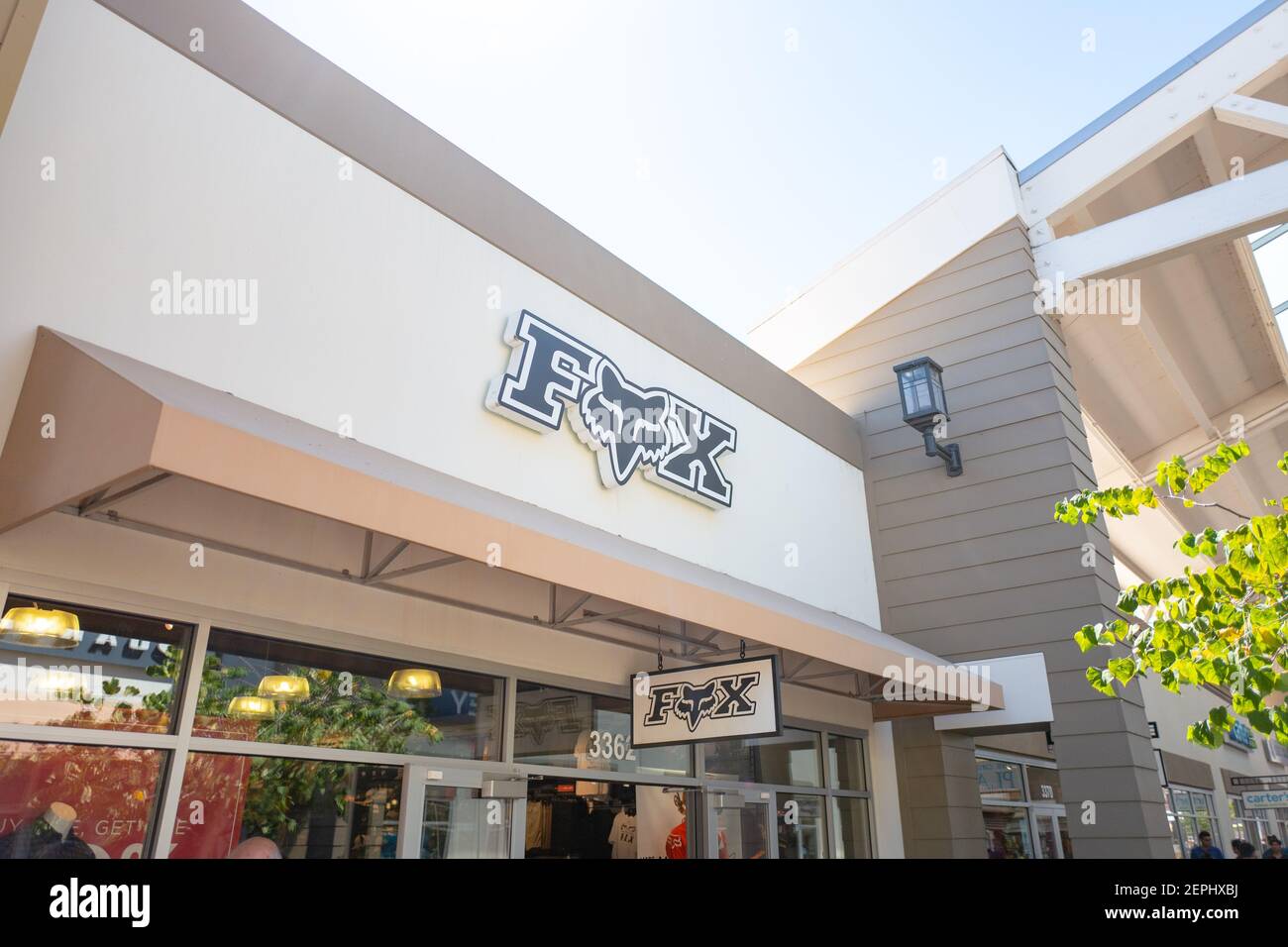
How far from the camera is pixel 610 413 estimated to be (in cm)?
630

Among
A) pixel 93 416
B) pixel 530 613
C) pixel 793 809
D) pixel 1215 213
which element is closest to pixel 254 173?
pixel 93 416

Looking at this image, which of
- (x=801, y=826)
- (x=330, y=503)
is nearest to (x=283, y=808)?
(x=330, y=503)

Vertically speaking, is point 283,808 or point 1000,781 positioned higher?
point 1000,781

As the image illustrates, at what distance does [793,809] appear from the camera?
7328 millimetres

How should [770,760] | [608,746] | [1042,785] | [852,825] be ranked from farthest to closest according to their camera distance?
[1042,785] → [852,825] → [770,760] → [608,746]

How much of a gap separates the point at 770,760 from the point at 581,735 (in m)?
2.17

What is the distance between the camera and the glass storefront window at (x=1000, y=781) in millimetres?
8531

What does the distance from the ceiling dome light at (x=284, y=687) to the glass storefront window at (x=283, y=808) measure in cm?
28

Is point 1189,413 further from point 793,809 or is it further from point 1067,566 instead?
point 793,809

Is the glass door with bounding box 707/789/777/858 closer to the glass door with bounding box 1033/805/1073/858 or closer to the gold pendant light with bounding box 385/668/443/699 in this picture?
the gold pendant light with bounding box 385/668/443/699

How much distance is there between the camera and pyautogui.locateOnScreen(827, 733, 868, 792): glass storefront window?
25.8 feet

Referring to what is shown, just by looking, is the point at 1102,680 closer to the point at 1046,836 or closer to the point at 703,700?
the point at 703,700

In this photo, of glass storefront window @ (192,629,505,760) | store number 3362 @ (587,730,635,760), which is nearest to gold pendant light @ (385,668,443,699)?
glass storefront window @ (192,629,505,760)

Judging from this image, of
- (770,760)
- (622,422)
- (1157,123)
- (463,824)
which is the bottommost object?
(463,824)
